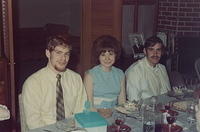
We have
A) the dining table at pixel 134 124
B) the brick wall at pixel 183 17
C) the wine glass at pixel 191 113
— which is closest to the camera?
the dining table at pixel 134 124

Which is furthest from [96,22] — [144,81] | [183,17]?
[144,81]

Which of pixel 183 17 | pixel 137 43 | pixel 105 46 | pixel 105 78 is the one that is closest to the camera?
pixel 105 46

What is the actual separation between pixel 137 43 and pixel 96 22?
2.65 feet

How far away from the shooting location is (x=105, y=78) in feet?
9.86

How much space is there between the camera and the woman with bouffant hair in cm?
289

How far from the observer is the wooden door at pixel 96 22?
460 centimetres

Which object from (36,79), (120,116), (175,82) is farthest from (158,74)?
(36,79)

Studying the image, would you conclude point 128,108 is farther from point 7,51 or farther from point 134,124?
point 7,51

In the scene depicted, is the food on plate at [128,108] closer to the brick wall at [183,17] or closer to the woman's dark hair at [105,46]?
the woman's dark hair at [105,46]

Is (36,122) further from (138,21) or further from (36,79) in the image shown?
(138,21)

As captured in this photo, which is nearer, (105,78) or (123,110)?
(123,110)

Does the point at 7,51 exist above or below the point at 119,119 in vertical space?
above

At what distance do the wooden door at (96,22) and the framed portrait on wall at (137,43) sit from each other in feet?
2.15

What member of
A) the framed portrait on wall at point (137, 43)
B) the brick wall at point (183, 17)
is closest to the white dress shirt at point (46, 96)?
the framed portrait on wall at point (137, 43)
